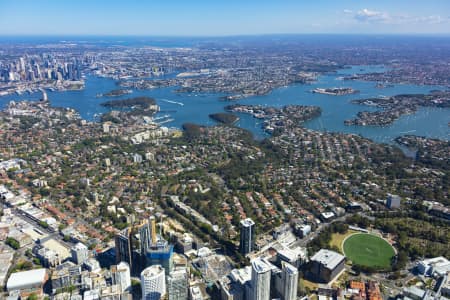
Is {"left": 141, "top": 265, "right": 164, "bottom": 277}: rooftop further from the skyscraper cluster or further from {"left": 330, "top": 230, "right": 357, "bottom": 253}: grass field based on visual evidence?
the skyscraper cluster

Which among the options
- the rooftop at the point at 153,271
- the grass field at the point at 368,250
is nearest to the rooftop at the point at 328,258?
the grass field at the point at 368,250

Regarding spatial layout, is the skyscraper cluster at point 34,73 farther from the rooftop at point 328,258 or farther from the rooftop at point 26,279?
the rooftop at point 328,258

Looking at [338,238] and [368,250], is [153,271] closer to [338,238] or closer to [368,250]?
[338,238]

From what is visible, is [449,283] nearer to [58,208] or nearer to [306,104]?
[58,208]

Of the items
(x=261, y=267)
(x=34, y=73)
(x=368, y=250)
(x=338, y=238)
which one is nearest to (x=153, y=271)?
(x=261, y=267)

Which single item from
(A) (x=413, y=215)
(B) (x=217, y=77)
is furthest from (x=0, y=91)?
(A) (x=413, y=215)

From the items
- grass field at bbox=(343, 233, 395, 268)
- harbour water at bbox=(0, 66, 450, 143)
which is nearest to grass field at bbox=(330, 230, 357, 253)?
grass field at bbox=(343, 233, 395, 268)
